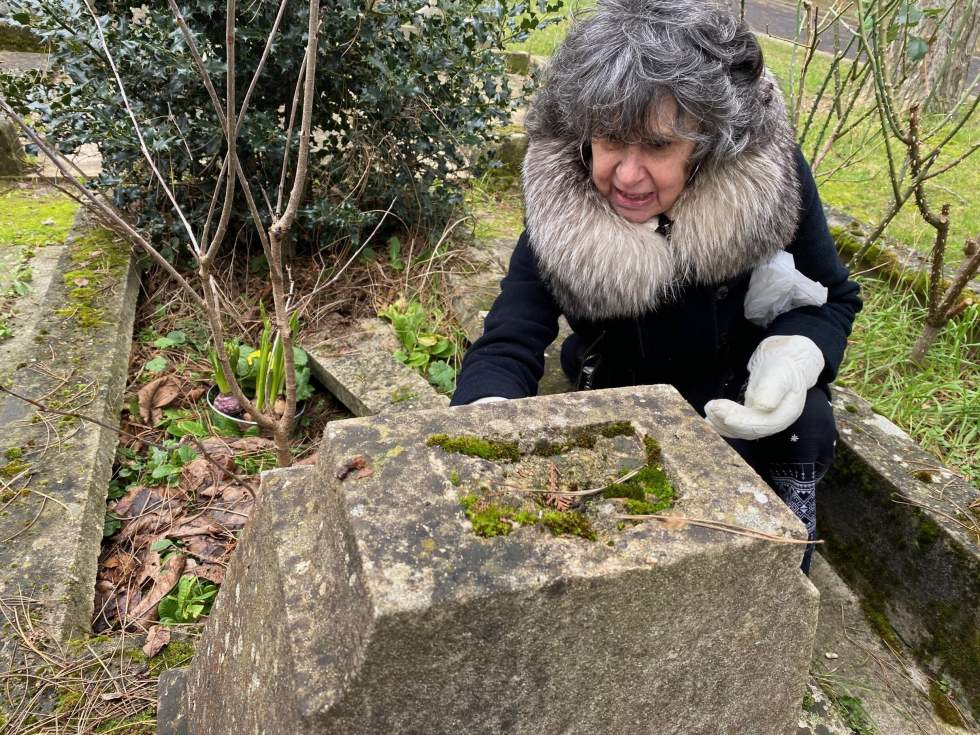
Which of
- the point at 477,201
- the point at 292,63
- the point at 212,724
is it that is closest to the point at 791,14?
the point at 477,201

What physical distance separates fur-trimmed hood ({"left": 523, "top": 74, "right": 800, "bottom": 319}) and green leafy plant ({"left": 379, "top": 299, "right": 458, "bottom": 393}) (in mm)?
1088

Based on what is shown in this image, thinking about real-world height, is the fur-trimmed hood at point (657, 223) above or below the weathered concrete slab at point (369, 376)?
above

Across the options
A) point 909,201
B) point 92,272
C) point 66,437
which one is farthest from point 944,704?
point 92,272

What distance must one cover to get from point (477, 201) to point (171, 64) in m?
1.83

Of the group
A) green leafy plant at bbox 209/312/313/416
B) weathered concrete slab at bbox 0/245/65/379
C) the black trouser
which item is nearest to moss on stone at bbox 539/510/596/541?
the black trouser

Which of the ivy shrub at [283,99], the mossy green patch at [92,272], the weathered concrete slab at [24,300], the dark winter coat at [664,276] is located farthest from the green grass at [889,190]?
the weathered concrete slab at [24,300]

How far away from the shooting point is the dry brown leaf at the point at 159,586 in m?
2.02

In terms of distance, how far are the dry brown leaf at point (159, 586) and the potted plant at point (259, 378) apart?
57 centimetres

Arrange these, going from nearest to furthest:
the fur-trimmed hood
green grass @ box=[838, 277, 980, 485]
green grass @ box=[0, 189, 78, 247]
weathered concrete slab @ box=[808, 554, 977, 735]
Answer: the fur-trimmed hood, weathered concrete slab @ box=[808, 554, 977, 735], green grass @ box=[838, 277, 980, 485], green grass @ box=[0, 189, 78, 247]

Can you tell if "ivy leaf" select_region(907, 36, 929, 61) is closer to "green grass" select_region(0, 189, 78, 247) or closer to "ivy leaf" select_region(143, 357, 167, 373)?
"ivy leaf" select_region(143, 357, 167, 373)

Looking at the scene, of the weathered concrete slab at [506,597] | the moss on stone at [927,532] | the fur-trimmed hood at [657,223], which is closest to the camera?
the weathered concrete slab at [506,597]

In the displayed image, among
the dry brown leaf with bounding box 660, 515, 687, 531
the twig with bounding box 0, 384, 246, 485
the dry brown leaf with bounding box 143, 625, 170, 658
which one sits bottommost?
the dry brown leaf with bounding box 143, 625, 170, 658

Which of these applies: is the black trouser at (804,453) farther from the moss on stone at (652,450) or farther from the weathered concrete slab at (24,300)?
the weathered concrete slab at (24,300)

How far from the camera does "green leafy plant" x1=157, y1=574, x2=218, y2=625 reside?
2029 mm
